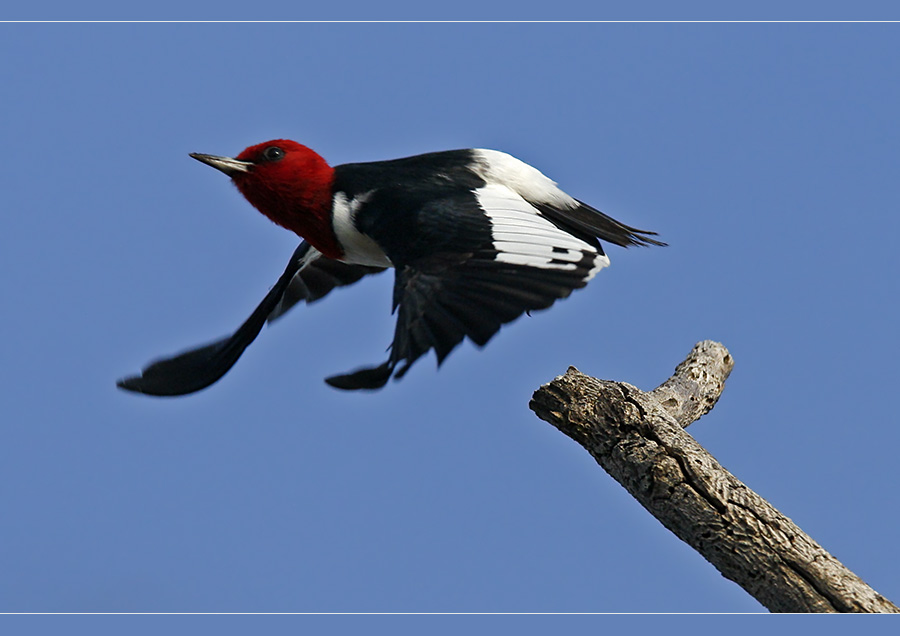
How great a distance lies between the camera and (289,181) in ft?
10.6

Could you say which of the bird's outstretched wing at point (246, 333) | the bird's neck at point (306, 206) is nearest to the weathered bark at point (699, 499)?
the bird's neck at point (306, 206)

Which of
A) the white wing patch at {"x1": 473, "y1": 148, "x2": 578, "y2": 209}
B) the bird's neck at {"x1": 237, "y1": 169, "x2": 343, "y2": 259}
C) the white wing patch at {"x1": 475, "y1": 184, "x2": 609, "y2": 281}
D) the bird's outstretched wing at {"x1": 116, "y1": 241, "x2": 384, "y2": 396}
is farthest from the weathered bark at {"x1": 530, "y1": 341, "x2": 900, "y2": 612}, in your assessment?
the bird's outstretched wing at {"x1": 116, "y1": 241, "x2": 384, "y2": 396}

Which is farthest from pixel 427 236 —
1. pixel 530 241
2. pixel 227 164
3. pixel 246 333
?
pixel 246 333

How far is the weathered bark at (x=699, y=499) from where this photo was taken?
113 inches

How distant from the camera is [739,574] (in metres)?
2.99

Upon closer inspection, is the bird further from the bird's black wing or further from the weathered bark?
the weathered bark

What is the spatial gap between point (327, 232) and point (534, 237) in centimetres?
69

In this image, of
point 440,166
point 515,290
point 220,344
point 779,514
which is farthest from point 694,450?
point 220,344

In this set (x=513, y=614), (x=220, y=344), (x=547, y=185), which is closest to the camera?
(x=513, y=614)

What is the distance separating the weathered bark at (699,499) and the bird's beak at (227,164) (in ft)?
3.77

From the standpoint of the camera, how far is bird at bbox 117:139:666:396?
2729 mm

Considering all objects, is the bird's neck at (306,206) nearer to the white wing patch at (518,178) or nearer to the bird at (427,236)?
the bird at (427,236)

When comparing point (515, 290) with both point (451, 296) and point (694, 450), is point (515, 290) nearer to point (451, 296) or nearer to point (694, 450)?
point (451, 296)

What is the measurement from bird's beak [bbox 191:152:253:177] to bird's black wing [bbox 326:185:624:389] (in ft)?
1.51
